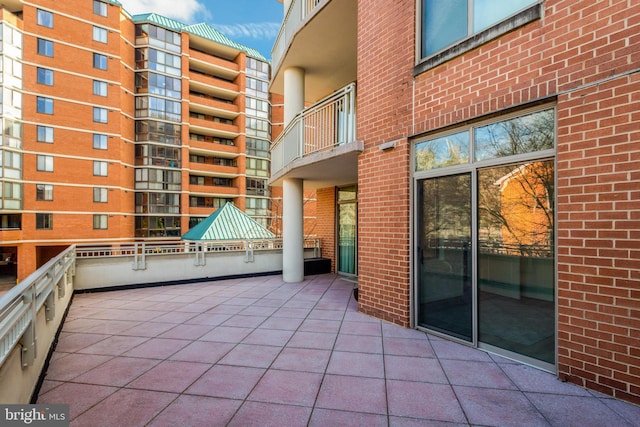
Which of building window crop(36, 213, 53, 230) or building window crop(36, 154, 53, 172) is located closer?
building window crop(36, 213, 53, 230)

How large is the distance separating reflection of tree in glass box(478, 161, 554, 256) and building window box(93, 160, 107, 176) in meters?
30.5

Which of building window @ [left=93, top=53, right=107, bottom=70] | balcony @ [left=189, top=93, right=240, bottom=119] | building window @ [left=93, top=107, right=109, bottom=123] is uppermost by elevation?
building window @ [left=93, top=53, right=107, bottom=70]

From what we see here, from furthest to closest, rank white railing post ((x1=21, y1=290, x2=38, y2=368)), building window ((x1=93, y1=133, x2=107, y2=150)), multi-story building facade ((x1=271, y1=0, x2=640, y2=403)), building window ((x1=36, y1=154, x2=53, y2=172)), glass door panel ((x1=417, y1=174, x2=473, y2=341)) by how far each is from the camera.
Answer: building window ((x1=93, y1=133, x2=107, y2=150)) → building window ((x1=36, y1=154, x2=53, y2=172)) → glass door panel ((x1=417, y1=174, x2=473, y2=341)) → multi-story building facade ((x1=271, y1=0, x2=640, y2=403)) → white railing post ((x1=21, y1=290, x2=38, y2=368))

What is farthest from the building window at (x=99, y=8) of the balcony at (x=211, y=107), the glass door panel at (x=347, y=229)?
the glass door panel at (x=347, y=229)

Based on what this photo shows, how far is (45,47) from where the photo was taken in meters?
24.4

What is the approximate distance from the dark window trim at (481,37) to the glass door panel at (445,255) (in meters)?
1.64

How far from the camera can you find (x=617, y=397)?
2793mm

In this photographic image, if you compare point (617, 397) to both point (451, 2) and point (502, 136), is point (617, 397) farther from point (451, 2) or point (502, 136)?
point (451, 2)

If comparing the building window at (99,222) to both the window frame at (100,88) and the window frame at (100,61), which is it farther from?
the window frame at (100,61)

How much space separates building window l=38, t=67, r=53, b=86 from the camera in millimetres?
24203

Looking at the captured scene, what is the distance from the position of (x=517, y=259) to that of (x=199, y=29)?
39.0 m

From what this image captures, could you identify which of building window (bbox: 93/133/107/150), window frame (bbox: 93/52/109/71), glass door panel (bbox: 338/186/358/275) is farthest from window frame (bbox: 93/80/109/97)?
glass door panel (bbox: 338/186/358/275)

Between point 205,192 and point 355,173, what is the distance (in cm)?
2729

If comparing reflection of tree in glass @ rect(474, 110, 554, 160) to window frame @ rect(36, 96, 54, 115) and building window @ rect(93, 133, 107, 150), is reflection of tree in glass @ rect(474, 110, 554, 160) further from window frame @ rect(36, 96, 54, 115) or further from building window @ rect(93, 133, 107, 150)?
window frame @ rect(36, 96, 54, 115)
